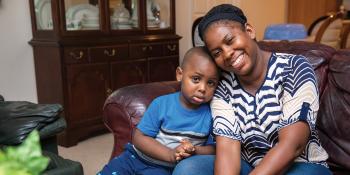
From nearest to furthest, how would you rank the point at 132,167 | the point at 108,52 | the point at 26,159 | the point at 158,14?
the point at 26,159 < the point at 132,167 < the point at 108,52 < the point at 158,14

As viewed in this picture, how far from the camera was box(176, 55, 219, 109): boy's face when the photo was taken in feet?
4.29

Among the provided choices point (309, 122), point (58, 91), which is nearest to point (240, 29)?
point (309, 122)

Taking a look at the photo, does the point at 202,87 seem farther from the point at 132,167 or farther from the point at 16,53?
the point at 16,53

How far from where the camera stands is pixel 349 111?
4.69 feet

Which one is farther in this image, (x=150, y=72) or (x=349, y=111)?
(x=150, y=72)

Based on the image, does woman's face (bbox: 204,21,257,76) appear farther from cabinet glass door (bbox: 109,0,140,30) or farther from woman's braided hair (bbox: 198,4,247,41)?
cabinet glass door (bbox: 109,0,140,30)

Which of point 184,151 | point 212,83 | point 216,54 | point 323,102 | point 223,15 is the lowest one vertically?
point 184,151

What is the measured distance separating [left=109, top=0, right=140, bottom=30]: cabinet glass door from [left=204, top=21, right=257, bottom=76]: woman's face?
2175 mm

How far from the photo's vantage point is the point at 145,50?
3.40 metres

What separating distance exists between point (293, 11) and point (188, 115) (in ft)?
15.8

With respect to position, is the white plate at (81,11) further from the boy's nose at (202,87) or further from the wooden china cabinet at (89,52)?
the boy's nose at (202,87)

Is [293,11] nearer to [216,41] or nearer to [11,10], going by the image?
[11,10]

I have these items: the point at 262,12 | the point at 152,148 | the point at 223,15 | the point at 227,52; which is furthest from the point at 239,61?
the point at 262,12

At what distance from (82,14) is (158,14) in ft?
2.67
